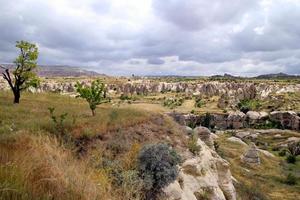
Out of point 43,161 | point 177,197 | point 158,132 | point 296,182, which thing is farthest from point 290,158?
point 43,161

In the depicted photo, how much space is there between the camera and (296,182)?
4200 centimetres

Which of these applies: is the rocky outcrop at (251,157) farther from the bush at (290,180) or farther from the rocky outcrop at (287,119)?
the rocky outcrop at (287,119)

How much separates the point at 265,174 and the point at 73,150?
3624 centimetres

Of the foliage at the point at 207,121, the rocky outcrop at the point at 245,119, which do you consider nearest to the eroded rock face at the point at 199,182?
the rocky outcrop at the point at 245,119

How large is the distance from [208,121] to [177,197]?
303 feet

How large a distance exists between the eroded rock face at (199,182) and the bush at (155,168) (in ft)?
2.99

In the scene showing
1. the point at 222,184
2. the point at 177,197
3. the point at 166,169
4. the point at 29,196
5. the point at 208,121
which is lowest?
the point at 208,121

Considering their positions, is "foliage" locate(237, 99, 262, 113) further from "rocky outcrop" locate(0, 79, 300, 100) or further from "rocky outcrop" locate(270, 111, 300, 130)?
"rocky outcrop" locate(270, 111, 300, 130)

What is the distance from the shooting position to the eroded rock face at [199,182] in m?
15.2

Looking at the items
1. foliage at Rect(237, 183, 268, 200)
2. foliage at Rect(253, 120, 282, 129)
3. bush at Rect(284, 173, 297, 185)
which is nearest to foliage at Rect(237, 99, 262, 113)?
foliage at Rect(253, 120, 282, 129)

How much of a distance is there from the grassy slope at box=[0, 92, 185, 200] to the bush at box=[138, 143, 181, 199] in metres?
0.56

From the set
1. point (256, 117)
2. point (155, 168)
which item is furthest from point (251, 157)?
point (256, 117)

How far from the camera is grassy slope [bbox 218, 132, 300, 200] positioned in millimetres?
35469

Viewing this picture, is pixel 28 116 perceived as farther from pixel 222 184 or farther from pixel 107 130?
pixel 222 184
